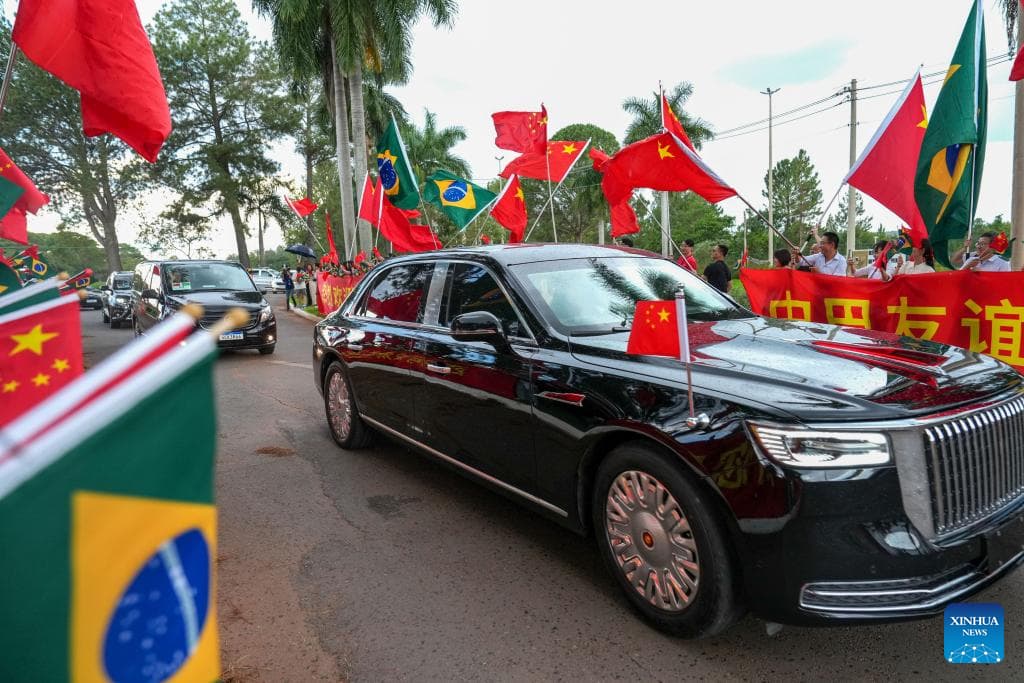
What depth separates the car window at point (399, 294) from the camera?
471cm

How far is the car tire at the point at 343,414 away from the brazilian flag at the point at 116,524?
4347mm

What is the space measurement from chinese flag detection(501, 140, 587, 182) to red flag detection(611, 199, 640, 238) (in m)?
1.78

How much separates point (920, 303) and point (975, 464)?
169 inches

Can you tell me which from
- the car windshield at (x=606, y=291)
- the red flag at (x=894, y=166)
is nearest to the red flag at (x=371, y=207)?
the red flag at (x=894, y=166)

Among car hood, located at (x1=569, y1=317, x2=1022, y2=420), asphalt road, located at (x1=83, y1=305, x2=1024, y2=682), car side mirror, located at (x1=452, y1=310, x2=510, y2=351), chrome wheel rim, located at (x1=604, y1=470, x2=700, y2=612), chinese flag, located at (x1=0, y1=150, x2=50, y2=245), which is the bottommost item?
asphalt road, located at (x1=83, y1=305, x2=1024, y2=682)

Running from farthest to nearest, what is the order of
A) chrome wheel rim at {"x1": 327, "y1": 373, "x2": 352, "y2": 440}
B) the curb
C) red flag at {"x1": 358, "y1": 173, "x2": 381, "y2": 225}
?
the curb, red flag at {"x1": 358, "y1": 173, "x2": 381, "y2": 225}, chrome wheel rim at {"x1": 327, "y1": 373, "x2": 352, "y2": 440}

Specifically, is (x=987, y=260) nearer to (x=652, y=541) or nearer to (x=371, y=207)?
(x=652, y=541)

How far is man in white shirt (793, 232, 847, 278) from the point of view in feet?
26.3

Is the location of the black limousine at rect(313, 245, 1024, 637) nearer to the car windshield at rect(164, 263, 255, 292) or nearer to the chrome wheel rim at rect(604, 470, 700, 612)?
the chrome wheel rim at rect(604, 470, 700, 612)

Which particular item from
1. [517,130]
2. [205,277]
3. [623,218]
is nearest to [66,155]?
[205,277]

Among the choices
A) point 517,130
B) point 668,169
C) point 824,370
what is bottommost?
point 824,370

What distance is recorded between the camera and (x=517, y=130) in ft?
41.4

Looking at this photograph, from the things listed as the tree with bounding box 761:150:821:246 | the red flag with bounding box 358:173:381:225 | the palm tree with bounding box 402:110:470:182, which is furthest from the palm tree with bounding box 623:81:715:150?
the tree with bounding box 761:150:821:246

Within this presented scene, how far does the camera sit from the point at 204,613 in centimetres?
118
